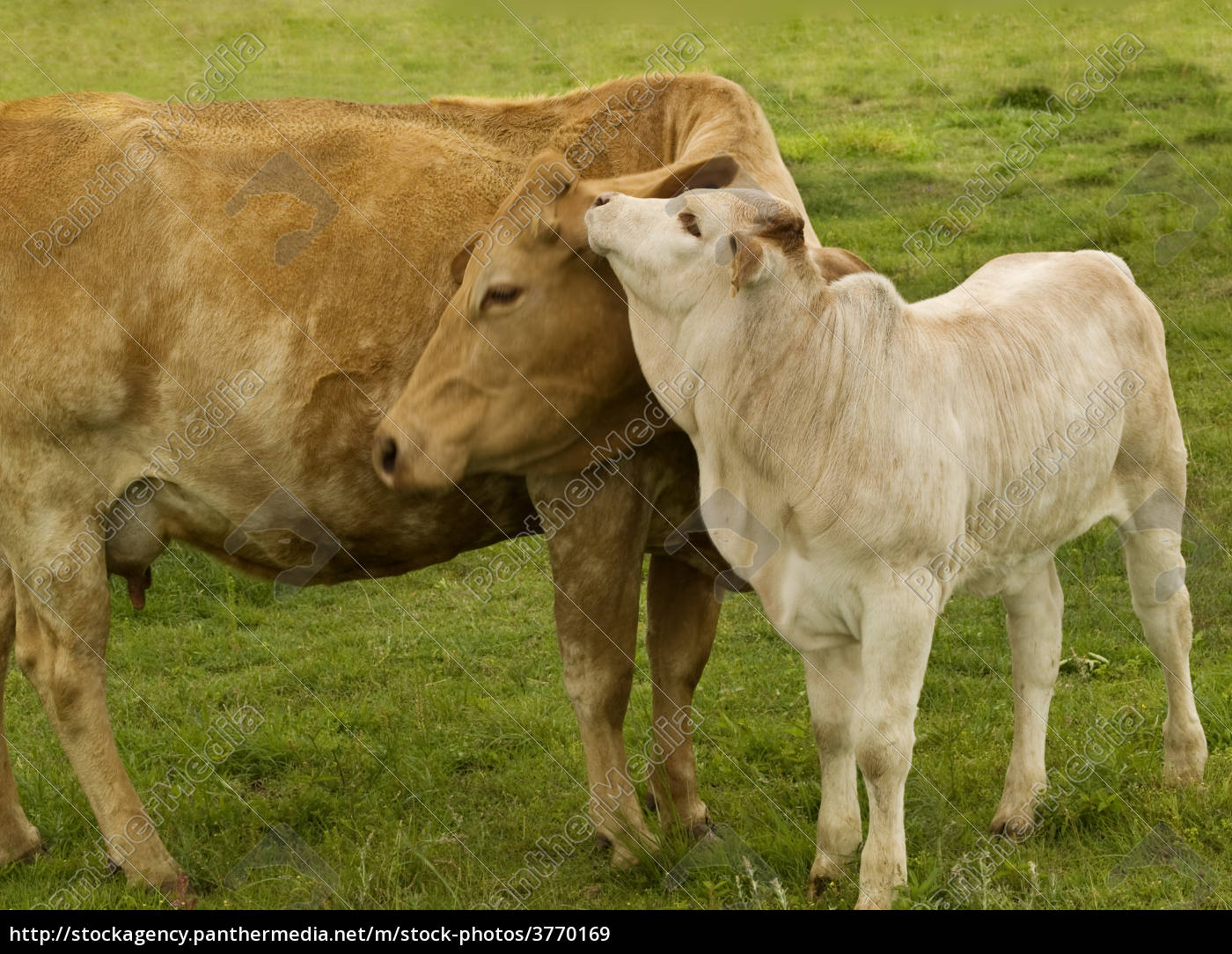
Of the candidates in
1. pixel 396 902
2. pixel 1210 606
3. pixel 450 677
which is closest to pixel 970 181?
pixel 1210 606

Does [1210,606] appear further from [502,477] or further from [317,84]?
[317,84]

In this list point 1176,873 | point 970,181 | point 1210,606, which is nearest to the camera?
point 1176,873

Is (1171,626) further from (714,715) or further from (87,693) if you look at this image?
(87,693)

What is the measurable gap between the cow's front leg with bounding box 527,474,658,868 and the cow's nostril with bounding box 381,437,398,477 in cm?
51

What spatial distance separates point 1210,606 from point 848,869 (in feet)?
9.60

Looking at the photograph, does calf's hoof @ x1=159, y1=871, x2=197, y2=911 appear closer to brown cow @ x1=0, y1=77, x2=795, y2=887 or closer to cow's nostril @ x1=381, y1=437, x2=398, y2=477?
brown cow @ x1=0, y1=77, x2=795, y2=887

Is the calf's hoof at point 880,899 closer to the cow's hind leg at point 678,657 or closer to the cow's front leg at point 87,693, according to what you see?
the cow's hind leg at point 678,657

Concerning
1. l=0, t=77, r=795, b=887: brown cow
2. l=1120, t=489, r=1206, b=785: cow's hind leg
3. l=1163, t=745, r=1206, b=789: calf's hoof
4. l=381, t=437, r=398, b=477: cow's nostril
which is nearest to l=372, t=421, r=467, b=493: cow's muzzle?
l=381, t=437, r=398, b=477: cow's nostril

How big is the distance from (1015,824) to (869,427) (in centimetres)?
174

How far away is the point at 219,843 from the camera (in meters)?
5.48

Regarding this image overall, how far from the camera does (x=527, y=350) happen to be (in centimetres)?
439

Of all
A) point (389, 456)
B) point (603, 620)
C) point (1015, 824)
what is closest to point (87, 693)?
point (389, 456)

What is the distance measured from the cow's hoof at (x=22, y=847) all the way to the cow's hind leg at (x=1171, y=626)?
419 centimetres

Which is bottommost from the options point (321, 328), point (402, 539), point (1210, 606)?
point (1210, 606)
